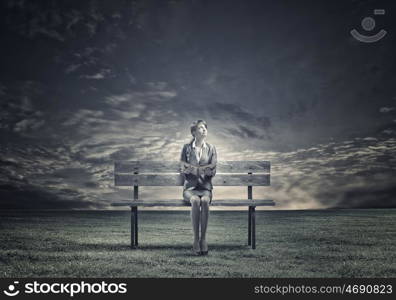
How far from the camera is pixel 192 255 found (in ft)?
21.6

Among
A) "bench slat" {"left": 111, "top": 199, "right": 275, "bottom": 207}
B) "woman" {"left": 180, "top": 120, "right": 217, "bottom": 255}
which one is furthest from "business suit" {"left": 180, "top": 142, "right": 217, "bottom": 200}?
"bench slat" {"left": 111, "top": 199, "right": 275, "bottom": 207}

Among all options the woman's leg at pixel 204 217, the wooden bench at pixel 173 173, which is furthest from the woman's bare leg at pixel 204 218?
the wooden bench at pixel 173 173

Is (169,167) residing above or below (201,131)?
below

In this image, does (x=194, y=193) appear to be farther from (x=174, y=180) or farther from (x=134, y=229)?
(x=134, y=229)

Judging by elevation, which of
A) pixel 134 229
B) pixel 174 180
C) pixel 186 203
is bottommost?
pixel 134 229

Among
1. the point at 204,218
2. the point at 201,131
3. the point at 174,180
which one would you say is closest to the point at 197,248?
the point at 204,218

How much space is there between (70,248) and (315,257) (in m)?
4.08

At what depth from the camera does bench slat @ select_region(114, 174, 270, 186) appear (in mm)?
7730

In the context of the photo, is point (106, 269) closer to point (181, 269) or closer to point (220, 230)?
point (181, 269)

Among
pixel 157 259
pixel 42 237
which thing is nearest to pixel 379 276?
pixel 157 259

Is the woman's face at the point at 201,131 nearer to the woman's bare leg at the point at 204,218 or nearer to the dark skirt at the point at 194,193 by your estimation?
the dark skirt at the point at 194,193

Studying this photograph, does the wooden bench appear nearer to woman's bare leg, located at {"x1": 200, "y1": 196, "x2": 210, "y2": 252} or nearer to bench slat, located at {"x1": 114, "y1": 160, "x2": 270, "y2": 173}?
bench slat, located at {"x1": 114, "y1": 160, "x2": 270, "y2": 173}

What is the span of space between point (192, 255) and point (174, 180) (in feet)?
5.35

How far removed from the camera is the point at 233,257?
21.0 ft
